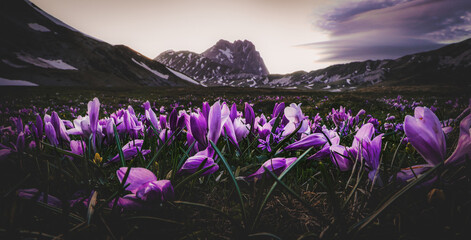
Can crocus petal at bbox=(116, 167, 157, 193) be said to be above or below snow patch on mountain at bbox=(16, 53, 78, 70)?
below

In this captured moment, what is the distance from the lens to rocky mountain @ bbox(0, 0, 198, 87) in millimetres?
63625

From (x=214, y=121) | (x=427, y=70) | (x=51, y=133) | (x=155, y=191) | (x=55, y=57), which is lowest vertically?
(x=155, y=191)

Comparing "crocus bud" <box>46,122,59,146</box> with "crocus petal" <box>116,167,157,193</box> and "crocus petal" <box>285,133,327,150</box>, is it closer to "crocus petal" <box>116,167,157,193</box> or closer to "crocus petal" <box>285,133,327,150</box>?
"crocus petal" <box>116,167,157,193</box>

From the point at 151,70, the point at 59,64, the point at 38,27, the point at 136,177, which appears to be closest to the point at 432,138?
the point at 136,177

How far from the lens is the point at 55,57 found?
78.6 metres

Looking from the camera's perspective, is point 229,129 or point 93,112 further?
point 93,112

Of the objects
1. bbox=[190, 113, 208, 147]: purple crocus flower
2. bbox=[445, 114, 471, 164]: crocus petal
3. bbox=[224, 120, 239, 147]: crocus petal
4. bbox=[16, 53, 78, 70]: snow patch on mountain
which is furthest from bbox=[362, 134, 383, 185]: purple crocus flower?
bbox=[16, 53, 78, 70]: snow patch on mountain

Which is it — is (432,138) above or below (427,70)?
below

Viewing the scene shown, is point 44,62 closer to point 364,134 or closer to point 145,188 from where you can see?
point 145,188

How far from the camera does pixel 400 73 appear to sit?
16388 cm

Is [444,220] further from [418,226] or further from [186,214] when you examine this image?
[186,214]

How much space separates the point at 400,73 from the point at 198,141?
207 m

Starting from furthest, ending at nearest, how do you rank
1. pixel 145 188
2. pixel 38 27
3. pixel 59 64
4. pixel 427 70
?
1. pixel 427 70
2. pixel 38 27
3. pixel 59 64
4. pixel 145 188

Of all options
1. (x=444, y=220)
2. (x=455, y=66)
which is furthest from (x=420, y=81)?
(x=444, y=220)
